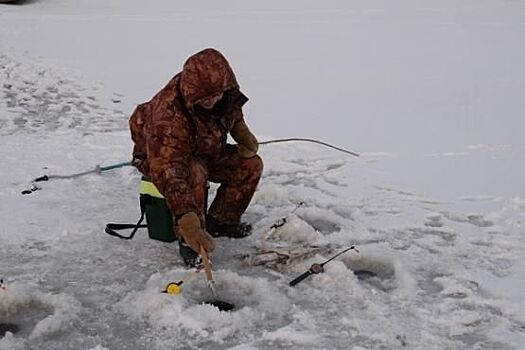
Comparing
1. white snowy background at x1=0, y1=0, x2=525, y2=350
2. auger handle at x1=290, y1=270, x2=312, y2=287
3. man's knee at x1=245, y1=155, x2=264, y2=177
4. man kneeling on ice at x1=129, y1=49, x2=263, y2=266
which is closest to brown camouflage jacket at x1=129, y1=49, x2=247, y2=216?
man kneeling on ice at x1=129, y1=49, x2=263, y2=266

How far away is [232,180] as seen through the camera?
13.5 ft

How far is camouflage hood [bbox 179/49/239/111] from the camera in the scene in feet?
11.4

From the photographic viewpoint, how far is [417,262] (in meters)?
3.85

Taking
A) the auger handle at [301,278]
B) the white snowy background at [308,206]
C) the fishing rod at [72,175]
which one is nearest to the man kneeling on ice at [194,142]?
the white snowy background at [308,206]

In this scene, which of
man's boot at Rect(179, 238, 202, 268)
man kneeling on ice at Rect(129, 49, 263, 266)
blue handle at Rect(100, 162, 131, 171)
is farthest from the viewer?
blue handle at Rect(100, 162, 131, 171)

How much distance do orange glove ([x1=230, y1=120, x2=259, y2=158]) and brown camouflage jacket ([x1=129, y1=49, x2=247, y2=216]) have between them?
24 centimetres

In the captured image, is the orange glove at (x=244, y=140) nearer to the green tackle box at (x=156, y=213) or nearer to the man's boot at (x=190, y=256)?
the green tackle box at (x=156, y=213)

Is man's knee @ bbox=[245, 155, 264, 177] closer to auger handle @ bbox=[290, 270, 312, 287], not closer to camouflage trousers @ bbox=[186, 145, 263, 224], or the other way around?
camouflage trousers @ bbox=[186, 145, 263, 224]

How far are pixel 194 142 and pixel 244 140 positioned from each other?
1.41 feet

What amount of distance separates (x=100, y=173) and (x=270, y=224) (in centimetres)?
169

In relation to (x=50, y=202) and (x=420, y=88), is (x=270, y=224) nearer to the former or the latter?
(x=50, y=202)

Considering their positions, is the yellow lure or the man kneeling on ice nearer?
the yellow lure

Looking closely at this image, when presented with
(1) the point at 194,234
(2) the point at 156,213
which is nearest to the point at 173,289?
(1) the point at 194,234

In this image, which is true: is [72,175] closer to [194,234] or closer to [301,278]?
[194,234]
